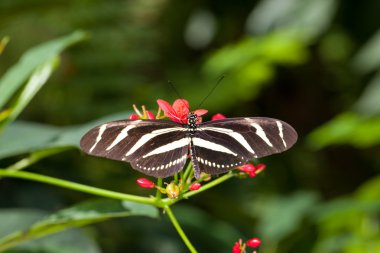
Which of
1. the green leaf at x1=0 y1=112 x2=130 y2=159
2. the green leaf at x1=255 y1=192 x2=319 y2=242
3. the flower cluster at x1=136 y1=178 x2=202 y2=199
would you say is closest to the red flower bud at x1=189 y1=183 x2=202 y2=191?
the flower cluster at x1=136 y1=178 x2=202 y2=199

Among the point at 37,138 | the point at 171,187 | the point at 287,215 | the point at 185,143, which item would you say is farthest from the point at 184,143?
the point at 287,215

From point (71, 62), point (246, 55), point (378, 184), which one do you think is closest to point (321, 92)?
point (246, 55)

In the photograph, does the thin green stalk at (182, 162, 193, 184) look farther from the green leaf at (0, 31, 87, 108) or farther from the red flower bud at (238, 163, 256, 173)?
the green leaf at (0, 31, 87, 108)

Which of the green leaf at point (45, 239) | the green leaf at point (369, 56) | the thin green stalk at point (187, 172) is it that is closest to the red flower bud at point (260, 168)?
the thin green stalk at point (187, 172)

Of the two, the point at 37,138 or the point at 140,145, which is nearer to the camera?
the point at 140,145

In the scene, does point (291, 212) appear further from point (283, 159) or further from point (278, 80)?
point (278, 80)

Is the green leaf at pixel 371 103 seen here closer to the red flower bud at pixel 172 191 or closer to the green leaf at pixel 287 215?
the green leaf at pixel 287 215

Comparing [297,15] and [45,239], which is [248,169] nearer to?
[45,239]
